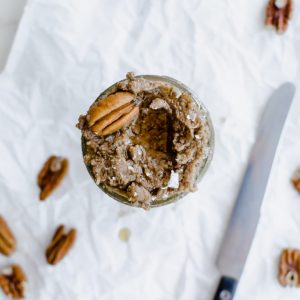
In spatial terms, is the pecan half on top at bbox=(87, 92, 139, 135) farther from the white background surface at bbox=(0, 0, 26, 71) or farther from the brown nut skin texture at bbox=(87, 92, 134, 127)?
the white background surface at bbox=(0, 0, 26, 71)

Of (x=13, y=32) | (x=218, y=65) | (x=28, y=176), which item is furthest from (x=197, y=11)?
(x=28, y=176)

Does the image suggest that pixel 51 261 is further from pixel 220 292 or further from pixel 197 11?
pixel 197 11

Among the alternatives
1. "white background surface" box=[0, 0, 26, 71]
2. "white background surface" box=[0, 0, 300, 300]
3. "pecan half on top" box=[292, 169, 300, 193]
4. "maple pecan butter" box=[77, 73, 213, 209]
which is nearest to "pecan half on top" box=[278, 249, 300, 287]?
"white background surface" box=[0, 0, 300, 300]

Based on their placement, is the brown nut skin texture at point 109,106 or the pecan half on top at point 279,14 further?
the pecan half on top at point 279,14

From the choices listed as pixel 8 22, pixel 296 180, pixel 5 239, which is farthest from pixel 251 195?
pixel 8 22


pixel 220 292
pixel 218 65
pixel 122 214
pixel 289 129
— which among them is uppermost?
pixel 218 65

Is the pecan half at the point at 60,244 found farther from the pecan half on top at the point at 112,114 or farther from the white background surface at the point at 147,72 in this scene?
the pecan half on top at the point at 112,114

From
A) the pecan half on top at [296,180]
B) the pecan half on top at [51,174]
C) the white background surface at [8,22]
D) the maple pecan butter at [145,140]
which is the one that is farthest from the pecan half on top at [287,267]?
the white background surface at [8,22]
